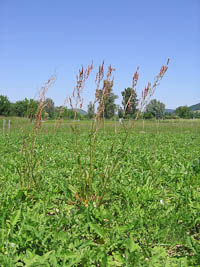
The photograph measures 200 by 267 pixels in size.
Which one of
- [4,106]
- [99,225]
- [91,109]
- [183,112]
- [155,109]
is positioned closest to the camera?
[99,225]

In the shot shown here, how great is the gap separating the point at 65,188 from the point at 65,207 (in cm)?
49

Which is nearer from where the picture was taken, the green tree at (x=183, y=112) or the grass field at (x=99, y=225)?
the grass field at (x=99, y=225)

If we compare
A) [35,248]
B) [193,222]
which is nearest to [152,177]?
[193,222]

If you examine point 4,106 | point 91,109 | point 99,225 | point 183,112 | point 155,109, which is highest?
point 183,112

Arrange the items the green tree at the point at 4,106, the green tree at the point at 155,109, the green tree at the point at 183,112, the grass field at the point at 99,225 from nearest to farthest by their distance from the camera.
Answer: the grass field at the point at 99,225 < the green tree at the point at 155,109 < the green tree at the point at 4,106 < the green tree at the point at 183,112

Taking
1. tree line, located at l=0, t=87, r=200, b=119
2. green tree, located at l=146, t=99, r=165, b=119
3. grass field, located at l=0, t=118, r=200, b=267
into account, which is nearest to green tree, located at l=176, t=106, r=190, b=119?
tree line, located at l=0, t=87, r=200, b=119

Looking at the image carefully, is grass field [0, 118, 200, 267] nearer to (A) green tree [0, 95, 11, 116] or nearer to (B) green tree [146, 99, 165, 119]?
(B) green tree [146, 99, 165, 119]

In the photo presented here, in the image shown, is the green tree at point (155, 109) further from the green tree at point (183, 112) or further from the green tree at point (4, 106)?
the green tree at point (4, 106)

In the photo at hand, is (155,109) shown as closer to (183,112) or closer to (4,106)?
(183,112)

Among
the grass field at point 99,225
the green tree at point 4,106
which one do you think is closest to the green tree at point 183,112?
the green tree at point 4,106

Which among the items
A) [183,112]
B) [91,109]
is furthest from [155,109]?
[91,109]

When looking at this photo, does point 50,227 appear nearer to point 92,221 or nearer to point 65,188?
point 92,221

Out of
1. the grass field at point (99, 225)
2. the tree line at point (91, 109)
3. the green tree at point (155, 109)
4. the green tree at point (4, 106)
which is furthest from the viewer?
the green tree at point (4, 106)

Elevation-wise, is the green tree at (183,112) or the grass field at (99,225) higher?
the green tree at (183,112)
